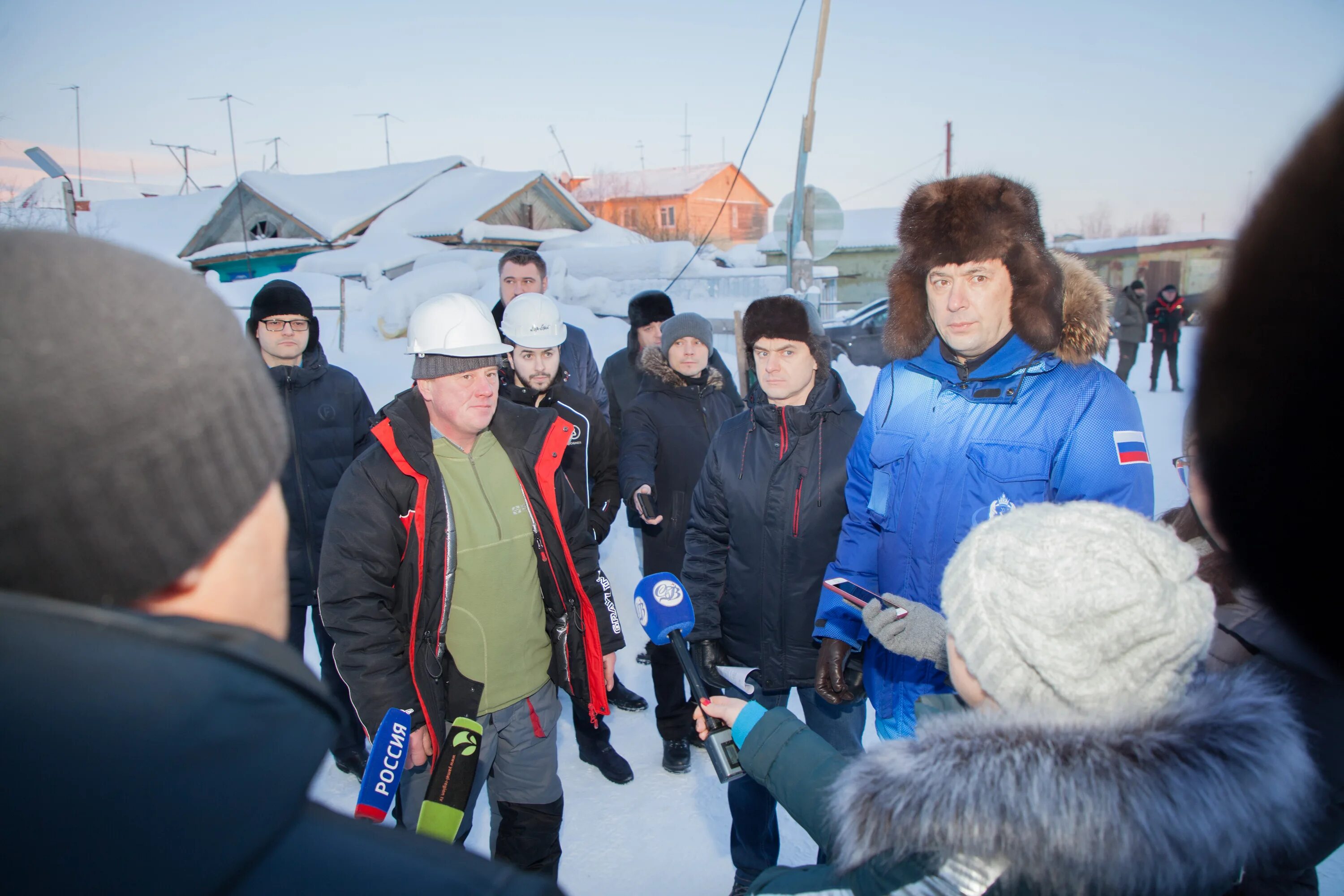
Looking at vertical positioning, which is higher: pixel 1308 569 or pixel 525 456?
pixel 1308 569

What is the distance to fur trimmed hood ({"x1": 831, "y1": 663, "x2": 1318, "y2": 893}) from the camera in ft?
3.18

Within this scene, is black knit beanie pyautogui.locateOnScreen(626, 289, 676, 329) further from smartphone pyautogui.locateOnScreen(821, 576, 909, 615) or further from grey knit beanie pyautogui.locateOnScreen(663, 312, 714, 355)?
smartphone pyautogui.locateOnScreen(821, 576, 909, 615)

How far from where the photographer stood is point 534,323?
4.05m

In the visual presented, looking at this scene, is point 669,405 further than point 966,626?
Yes

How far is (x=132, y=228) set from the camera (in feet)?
89.7

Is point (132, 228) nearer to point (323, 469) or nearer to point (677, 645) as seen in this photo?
point (323, 469)

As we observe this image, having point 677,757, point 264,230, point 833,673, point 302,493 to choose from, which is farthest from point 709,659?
point 264,230

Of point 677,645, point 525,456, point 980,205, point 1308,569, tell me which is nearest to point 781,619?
point 677,645

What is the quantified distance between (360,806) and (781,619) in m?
1.62

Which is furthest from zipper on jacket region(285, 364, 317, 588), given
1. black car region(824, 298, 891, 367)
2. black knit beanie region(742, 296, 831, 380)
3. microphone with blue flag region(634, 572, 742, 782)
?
black car region(824, 298, 891, 367)

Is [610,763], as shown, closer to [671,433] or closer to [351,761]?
[351,761]

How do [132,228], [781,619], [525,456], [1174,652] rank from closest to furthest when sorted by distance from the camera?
[1174,652], [525,456], [781,619], [132,228]

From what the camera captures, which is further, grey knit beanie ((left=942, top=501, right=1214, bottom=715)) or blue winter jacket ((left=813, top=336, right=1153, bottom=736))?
blue winter jacket ((left=813, top=336, right=1153, bottom=736))

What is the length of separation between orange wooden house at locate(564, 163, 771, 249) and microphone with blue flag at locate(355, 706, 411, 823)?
47.7m
